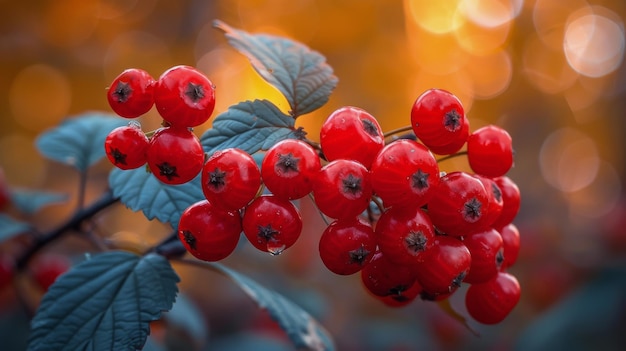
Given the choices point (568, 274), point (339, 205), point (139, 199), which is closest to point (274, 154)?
point (339, 205)

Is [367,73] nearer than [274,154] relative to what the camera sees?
No

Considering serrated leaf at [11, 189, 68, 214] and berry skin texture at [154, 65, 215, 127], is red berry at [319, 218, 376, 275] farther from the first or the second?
serrated leaf at [11, 189, 68, 214]

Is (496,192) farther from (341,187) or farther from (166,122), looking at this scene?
(166,122)

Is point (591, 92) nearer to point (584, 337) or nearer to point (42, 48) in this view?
point (584, 337)

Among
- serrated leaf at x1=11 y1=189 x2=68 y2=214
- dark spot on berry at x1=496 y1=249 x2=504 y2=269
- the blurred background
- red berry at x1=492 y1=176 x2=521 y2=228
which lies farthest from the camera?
the blurred background

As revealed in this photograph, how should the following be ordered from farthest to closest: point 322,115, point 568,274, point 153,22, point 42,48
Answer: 1. point 322,115
2. point 153,22
3. point 42,48
4. point 568,274

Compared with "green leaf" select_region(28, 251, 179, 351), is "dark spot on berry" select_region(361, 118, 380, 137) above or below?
above

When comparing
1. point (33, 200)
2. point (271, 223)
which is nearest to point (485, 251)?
point (271, 223)

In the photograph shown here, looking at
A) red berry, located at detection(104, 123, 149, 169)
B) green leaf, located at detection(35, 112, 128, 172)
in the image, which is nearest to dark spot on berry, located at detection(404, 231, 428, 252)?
red berry, located at detection(104, 123, 149, 169)
